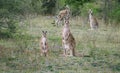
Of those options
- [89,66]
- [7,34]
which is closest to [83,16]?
[7,34]

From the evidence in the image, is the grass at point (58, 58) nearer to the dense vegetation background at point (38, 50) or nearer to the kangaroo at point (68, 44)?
→ the dense vegetation background at point (38, 50)

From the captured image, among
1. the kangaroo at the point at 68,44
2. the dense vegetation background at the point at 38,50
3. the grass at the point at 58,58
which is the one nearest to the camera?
the grass at the point at 58,58

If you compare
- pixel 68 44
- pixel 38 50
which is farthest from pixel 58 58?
pixel 38 50

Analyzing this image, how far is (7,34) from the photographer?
18531 mm

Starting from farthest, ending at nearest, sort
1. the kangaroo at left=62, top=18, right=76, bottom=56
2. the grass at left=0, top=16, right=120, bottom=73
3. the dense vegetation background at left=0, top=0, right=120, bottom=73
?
the kangaroo at left=62, top=18, right=76, bottom=56 → the dense vegetation background at left=0, top=0, right=120, bottom=73 → the grass at left=0, top=16, right=120, bottom=73

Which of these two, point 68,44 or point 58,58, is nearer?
point 58,58

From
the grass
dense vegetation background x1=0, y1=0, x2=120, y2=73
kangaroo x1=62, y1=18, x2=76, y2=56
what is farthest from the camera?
kangaroo x1=62, y1=18, x2=76, y2=56

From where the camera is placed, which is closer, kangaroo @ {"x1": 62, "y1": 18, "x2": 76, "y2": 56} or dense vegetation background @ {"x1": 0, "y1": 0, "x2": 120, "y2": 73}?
dense vegetation background @ {"x1": 0, "y1": 0, "x2": 120, "y2": 73}

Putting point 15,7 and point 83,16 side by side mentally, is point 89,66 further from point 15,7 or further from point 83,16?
point 83,16

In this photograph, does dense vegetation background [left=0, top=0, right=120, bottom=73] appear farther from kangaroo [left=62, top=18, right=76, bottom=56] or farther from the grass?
kangaroo [left=62, top=18, right=76, bottom=56]

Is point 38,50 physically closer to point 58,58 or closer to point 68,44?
point 68,44

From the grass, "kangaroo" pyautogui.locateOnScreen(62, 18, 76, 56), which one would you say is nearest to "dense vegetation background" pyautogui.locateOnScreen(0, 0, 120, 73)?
the grass

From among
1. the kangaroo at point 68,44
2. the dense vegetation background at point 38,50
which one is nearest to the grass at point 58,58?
the dense vegetation background at point 38,50

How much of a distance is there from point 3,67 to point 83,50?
5179 mm
